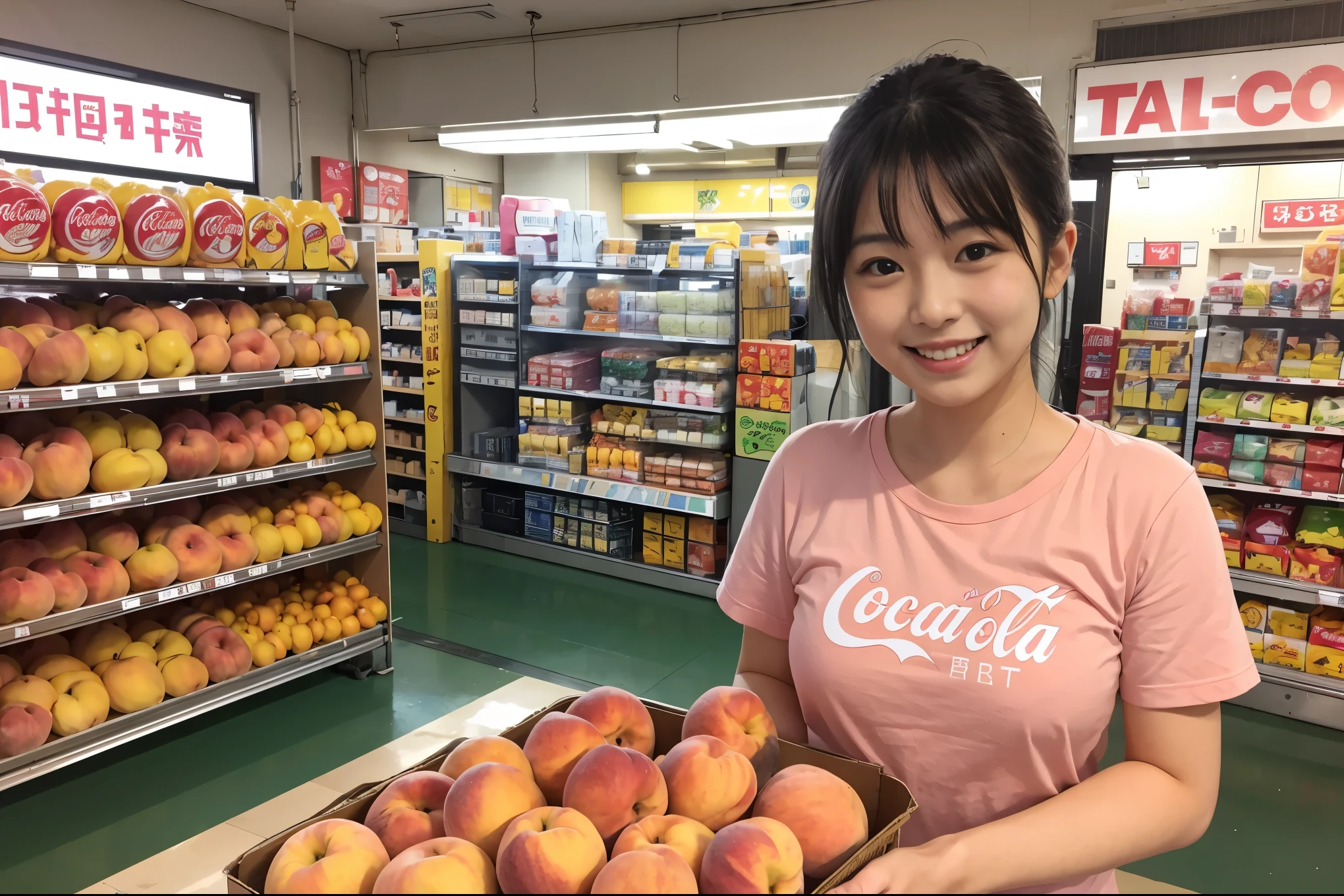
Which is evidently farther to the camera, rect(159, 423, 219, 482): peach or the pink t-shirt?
rect(159, 423, 219, 482): peach

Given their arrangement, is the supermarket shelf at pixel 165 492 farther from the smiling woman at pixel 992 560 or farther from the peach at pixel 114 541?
the smiling woman at pixel 992 560

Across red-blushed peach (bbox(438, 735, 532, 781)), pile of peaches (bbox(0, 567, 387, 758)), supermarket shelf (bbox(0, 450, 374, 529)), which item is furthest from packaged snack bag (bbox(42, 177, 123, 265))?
red-blushed peach (bbox(438, 735, 532, 781))

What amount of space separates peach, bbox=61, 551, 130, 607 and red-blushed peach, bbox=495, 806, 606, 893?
3020 mm

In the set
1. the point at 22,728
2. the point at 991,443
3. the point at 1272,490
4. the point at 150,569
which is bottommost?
the point at 22,728

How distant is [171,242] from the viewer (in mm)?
3338

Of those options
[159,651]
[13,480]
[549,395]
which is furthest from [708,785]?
[549,395]

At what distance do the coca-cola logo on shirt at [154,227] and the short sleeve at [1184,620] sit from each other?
3334 mm

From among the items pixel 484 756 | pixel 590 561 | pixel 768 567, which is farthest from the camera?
pixel 590 561

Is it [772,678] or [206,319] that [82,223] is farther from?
[772,678]

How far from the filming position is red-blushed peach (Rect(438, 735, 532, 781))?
971 millimetres

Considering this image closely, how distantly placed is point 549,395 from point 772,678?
5.08 metres

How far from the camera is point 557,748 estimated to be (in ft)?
3.21

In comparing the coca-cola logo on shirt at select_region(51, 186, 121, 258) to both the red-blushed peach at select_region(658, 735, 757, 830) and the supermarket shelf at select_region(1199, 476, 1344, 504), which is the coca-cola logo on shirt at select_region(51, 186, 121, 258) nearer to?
the red-blushed peach at select_region(658, 735, 757, 830)

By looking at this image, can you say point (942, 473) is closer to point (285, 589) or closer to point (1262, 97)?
point (285, 589)
